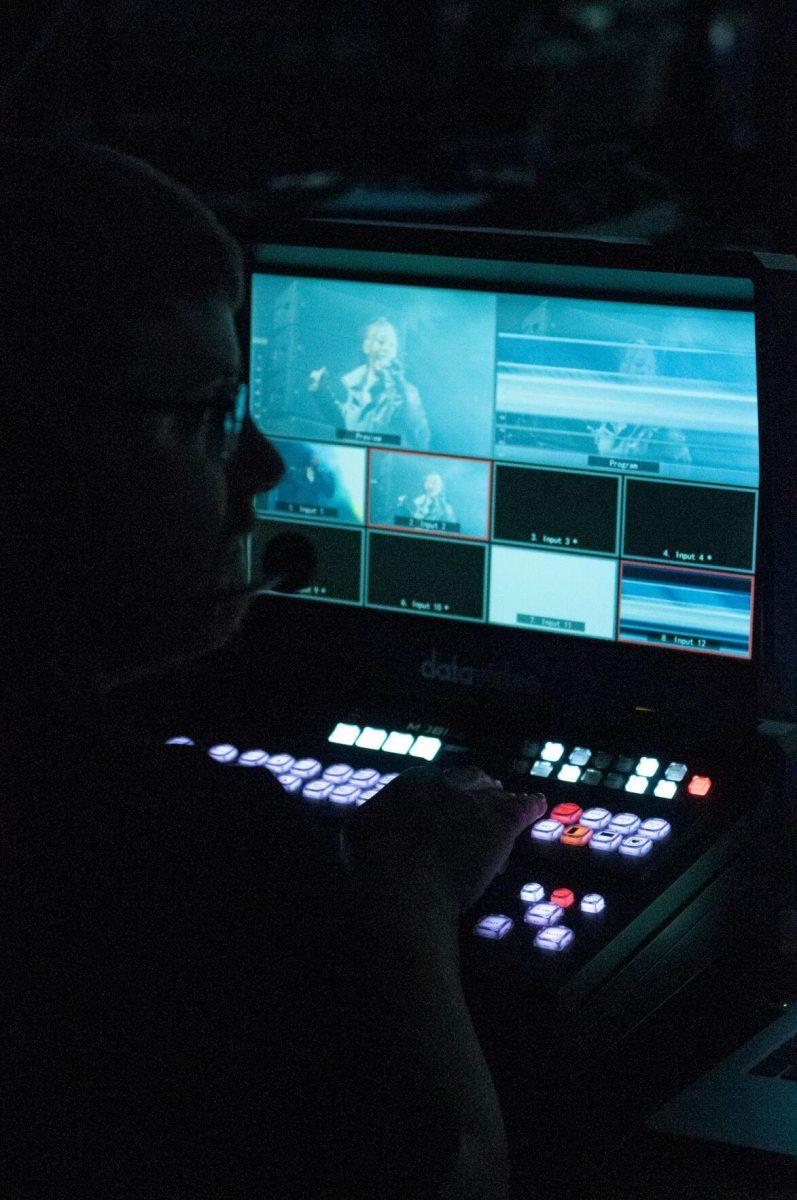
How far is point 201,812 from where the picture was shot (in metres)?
0.89

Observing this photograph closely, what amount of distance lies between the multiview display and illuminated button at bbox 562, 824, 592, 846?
0.22 m

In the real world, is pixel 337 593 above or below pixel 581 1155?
above

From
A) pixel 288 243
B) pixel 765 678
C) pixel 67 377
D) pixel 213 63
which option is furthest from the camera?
pixel 213 63

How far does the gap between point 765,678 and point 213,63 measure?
1977 mm

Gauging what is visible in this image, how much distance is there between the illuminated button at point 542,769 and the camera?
135cm

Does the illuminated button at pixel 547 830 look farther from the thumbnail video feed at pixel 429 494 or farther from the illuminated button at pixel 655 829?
the thumbnail video feed at pixel 429 494

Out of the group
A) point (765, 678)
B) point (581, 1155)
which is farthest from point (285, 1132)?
point (765, 678)

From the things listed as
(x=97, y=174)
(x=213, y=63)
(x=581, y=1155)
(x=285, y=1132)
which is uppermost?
(x=213, y=63)

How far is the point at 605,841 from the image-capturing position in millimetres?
1221

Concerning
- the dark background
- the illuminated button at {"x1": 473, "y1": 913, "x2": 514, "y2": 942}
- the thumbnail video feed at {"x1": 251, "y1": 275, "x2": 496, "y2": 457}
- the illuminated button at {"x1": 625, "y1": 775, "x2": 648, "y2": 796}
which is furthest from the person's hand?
the dark background

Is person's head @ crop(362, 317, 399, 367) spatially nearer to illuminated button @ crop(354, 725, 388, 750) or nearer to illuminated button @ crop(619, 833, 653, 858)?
illuminated button @ crop(354, 725, 388, 750)

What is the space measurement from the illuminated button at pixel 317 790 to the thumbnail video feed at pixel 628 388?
333mm

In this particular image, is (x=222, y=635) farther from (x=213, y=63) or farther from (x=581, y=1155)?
(x=213, y=63)

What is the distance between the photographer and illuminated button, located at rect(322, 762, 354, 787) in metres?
1.36
